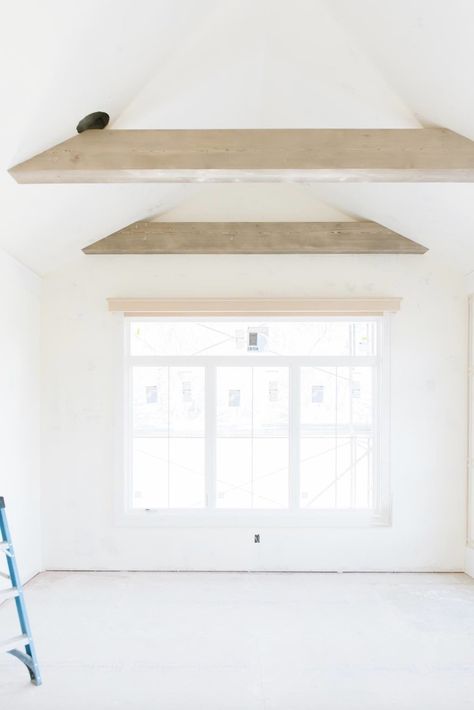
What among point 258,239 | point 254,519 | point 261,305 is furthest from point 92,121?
point 254,519

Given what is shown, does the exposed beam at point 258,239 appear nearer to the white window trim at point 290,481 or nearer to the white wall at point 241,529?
the white wall at point 241,529

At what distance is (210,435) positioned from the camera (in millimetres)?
4969

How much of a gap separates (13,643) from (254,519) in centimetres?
230

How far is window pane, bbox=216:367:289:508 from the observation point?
5.00 m

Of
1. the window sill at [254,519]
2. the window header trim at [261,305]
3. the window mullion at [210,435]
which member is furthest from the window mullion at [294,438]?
the window mullion at [210,435]

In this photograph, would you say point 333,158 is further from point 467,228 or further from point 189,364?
point 189,364

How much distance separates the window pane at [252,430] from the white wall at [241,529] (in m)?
0.39

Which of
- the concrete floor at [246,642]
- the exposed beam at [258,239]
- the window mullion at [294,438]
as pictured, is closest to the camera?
the concrete floor at [246,642]

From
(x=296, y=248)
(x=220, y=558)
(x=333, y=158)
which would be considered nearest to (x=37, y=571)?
(x=220, y=558)

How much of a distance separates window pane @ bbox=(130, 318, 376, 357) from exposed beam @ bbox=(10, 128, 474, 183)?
78.2 inches

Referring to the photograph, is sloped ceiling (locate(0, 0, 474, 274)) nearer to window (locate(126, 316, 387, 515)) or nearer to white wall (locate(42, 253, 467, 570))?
white wall (locate(42, 253, 467, 570))

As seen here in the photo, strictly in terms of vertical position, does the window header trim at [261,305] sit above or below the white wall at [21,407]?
above

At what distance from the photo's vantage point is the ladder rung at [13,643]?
9.79 ft

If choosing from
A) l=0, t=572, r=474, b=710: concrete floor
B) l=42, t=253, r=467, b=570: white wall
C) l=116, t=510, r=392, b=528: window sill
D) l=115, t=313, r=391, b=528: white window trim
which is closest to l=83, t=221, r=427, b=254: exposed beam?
l=42, t=253, r=467, b=570: white wall
